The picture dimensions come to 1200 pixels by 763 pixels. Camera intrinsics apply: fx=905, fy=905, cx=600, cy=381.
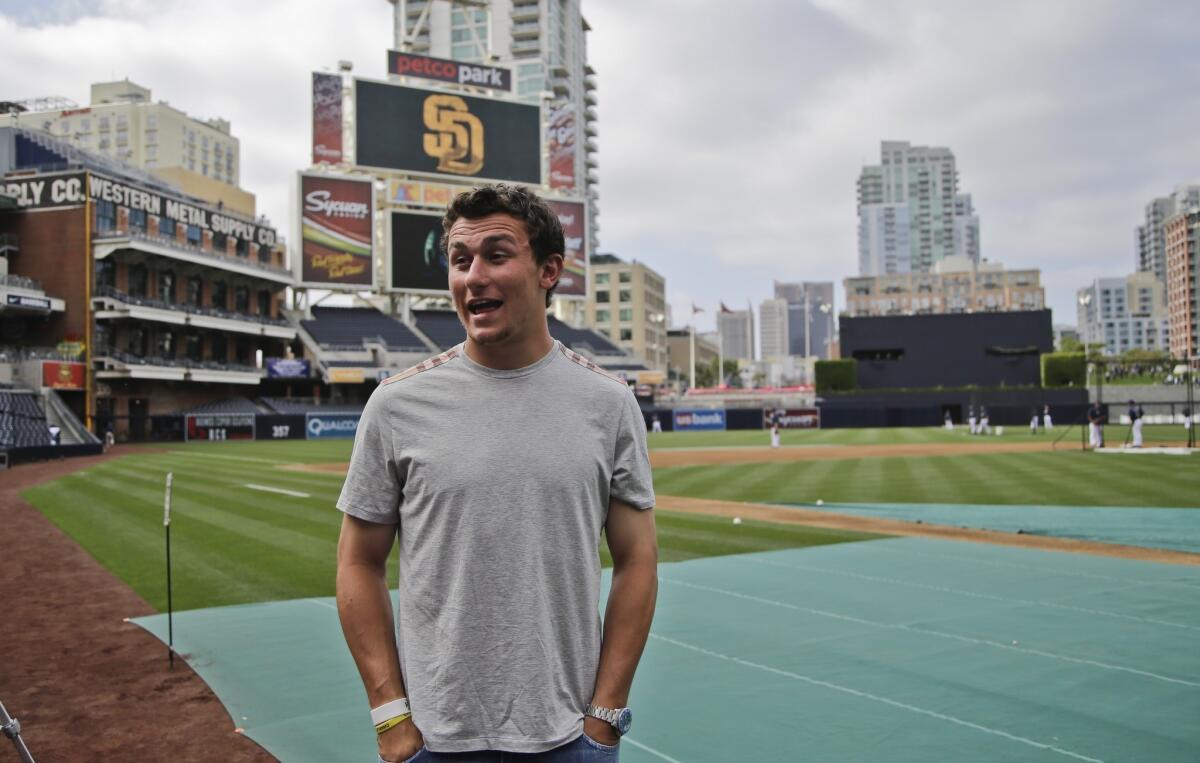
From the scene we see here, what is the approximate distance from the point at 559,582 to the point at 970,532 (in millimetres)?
13313

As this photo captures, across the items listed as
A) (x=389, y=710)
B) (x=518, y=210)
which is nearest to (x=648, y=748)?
(x=389, y=710)

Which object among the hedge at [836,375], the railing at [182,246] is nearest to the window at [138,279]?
the railing at [182,246]

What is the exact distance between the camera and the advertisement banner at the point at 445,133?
6706 cm

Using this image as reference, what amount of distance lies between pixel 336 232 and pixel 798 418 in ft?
119

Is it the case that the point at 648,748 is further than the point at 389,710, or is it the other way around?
the point at 648,748

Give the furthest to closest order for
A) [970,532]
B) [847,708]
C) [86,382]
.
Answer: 1. [86,382]
2. [970,532]
3. [847,708]

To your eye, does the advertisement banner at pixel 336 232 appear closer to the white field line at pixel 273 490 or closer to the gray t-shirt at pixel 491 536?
the white field line at pixel 273 490

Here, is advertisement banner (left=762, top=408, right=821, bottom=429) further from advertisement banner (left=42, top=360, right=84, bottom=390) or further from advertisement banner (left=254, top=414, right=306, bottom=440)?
advertisement banner (left=42, top=360, right=84, bottom=390)

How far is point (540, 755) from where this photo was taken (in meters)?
2.56

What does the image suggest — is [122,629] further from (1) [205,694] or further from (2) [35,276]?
(2) [35,276]

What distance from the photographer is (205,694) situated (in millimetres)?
7082

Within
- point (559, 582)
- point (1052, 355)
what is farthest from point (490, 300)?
point (1052, 355)

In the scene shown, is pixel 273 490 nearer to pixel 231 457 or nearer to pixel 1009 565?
pixel 231 457

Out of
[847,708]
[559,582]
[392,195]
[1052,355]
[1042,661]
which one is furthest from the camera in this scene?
[392,195]
